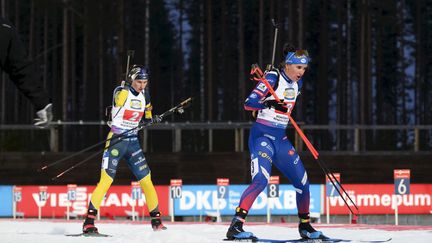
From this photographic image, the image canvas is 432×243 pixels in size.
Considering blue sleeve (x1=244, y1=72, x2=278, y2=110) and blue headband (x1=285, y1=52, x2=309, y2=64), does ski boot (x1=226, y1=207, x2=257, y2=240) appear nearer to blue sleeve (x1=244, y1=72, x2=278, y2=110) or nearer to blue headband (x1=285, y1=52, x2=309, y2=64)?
blue sleeve (x1=244, y1=72, x2=278, y2=110)

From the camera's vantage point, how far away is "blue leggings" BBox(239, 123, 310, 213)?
1030cm

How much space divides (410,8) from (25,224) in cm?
6260

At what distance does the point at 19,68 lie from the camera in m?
6.57

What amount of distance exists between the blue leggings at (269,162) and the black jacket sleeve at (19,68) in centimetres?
401

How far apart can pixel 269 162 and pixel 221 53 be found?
6231 cm

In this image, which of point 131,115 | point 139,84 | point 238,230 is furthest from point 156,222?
point 238,230

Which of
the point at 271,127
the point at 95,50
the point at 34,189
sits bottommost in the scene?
the point at 34,189

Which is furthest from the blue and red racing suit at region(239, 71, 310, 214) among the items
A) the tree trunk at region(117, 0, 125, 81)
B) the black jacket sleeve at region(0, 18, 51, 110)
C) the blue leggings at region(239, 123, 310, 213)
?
the tree trunk at region(117, 0, 125, 81)

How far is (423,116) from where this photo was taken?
69688 mm

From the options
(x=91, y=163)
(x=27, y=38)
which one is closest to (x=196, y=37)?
(x=27, y=38)

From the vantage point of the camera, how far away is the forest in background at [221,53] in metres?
56.7

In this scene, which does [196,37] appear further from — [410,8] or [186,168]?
[186,168]

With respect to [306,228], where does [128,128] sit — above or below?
above

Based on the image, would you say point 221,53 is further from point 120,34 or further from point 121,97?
point 121,97
